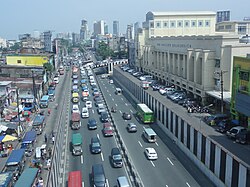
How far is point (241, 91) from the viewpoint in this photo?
26250 millimetres

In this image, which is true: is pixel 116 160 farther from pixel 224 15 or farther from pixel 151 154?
pixel 224 15

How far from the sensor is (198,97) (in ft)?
128

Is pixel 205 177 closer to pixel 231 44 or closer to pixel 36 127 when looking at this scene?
pixel 231 44

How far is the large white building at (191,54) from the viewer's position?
33866 millimetres

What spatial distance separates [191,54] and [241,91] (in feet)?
47.7

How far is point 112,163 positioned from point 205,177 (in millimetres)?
7764

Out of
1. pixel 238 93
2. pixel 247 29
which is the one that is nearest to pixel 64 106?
pixel 238 93

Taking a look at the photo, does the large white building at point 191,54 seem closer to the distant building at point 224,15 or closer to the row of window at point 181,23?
the row of window at point 181,23

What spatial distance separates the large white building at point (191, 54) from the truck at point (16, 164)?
20.6m

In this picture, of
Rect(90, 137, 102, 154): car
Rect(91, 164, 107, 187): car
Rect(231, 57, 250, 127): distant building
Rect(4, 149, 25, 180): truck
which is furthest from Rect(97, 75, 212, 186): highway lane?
Rect(4, 149, 25, 180): truck

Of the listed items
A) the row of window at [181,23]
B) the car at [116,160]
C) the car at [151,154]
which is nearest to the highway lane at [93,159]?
the car at [116,160]

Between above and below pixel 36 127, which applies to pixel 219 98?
above

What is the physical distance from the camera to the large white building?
3387 centimetres

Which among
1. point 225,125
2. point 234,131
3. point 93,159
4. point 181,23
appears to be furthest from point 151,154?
point 181,23
